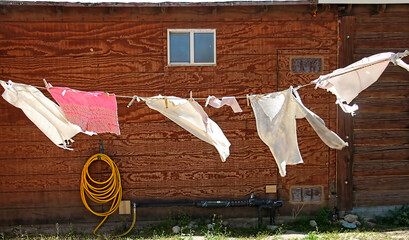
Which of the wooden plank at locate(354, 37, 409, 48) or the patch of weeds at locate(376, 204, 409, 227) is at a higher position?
the wooden plank at locate(354, 37, 409, 48)

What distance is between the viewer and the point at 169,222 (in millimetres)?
6379

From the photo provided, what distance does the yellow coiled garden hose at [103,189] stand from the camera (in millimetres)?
6270

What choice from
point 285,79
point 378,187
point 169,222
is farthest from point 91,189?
point 378,187

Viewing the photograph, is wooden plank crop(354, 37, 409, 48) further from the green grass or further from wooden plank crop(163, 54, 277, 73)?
the green grass

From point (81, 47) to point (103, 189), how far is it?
223 centimetres

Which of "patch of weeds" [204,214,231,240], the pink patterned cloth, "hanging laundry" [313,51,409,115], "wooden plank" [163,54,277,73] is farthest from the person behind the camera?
"wooden plank" [163,54,277,73]

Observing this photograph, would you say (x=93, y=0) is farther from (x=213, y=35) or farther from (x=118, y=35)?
(x=213, y=35)

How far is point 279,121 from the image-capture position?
4.48 meters

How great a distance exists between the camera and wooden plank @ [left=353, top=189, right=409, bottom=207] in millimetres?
6672

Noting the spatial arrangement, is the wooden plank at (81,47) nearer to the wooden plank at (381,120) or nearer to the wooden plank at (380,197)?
the wooden plank at (381,120)

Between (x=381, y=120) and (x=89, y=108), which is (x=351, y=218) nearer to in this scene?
(x=381, y=120)

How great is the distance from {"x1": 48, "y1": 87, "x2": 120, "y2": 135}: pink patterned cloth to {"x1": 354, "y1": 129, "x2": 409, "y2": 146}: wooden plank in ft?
13.4

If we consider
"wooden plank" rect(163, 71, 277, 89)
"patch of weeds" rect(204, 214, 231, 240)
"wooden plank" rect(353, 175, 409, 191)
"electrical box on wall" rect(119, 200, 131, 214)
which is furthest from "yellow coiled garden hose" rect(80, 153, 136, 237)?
"wooden plank" rect(353, 175, 409, 191)

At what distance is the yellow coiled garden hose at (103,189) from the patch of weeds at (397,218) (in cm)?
400
